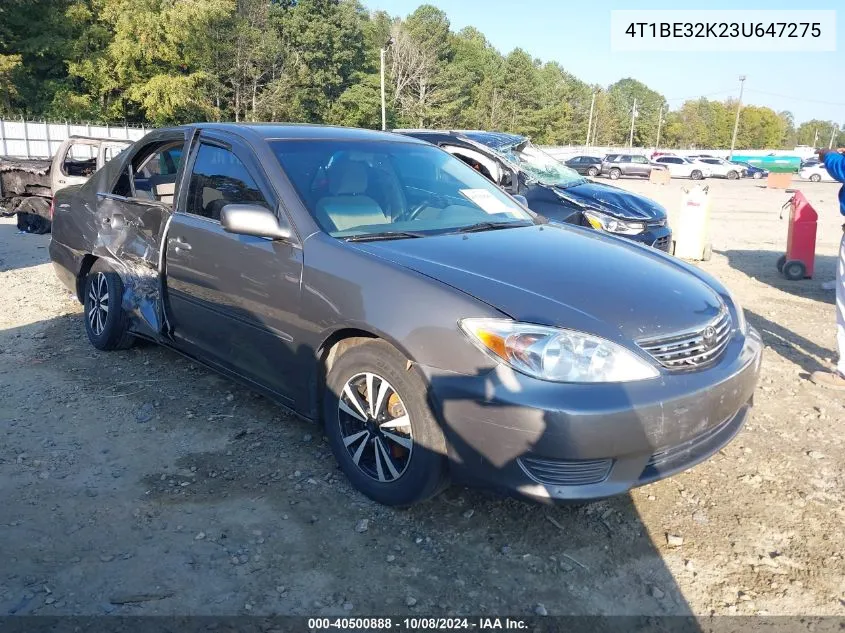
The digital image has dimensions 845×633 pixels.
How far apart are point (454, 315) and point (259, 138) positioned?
6.15 ft

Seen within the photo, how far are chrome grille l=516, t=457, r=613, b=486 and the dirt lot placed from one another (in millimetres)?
408

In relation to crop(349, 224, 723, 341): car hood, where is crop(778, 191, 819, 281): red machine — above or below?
below

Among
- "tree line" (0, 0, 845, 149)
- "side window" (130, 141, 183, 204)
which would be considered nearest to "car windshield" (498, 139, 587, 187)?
"side window" (130, 141, 183, 204)

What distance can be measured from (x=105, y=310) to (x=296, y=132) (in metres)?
2.18

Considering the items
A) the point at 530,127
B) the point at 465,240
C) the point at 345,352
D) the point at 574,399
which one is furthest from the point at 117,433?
the point at 530,127

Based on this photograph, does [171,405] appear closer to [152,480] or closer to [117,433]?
[117,433]

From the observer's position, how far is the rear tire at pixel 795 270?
8594 millimetres

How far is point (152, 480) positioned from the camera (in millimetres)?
3426

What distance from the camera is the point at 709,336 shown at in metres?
2.98

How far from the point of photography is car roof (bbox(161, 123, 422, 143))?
4004 mm

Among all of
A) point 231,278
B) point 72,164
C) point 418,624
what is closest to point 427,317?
point 418,624

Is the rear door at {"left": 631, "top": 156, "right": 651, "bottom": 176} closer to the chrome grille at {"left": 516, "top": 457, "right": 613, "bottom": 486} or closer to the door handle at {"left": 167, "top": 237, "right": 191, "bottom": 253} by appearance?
the door handle at {"left": 167, "top": 237, "right": 191, "bottom": 253}

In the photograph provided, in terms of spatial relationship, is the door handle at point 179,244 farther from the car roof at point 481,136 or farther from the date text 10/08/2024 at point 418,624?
the car roof at point 481,136

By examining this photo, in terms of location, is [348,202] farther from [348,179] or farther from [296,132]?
[296,132]
